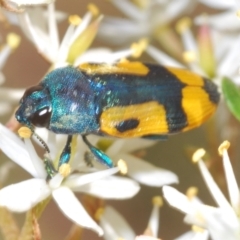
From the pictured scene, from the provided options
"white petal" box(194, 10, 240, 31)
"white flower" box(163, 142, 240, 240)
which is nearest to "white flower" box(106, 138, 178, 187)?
"white flower" box(163, 142, 240, 240)

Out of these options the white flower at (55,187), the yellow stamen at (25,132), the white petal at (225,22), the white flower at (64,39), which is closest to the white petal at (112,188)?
the white flower at (55,187)

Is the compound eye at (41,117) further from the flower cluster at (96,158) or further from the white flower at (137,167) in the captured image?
the white flower at (137,167)

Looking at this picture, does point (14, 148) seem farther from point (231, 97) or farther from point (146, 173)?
point (231, 97)

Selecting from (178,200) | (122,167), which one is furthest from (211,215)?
(122,167)

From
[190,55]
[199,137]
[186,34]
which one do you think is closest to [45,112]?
[190,55]

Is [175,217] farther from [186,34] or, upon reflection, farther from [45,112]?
[45,112]

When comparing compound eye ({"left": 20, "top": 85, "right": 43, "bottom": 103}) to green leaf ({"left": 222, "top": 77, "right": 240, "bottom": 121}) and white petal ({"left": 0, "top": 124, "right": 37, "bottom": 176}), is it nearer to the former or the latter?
white petal ({"left": 0, "top": 124, "right": 37, "bottom": 176})
